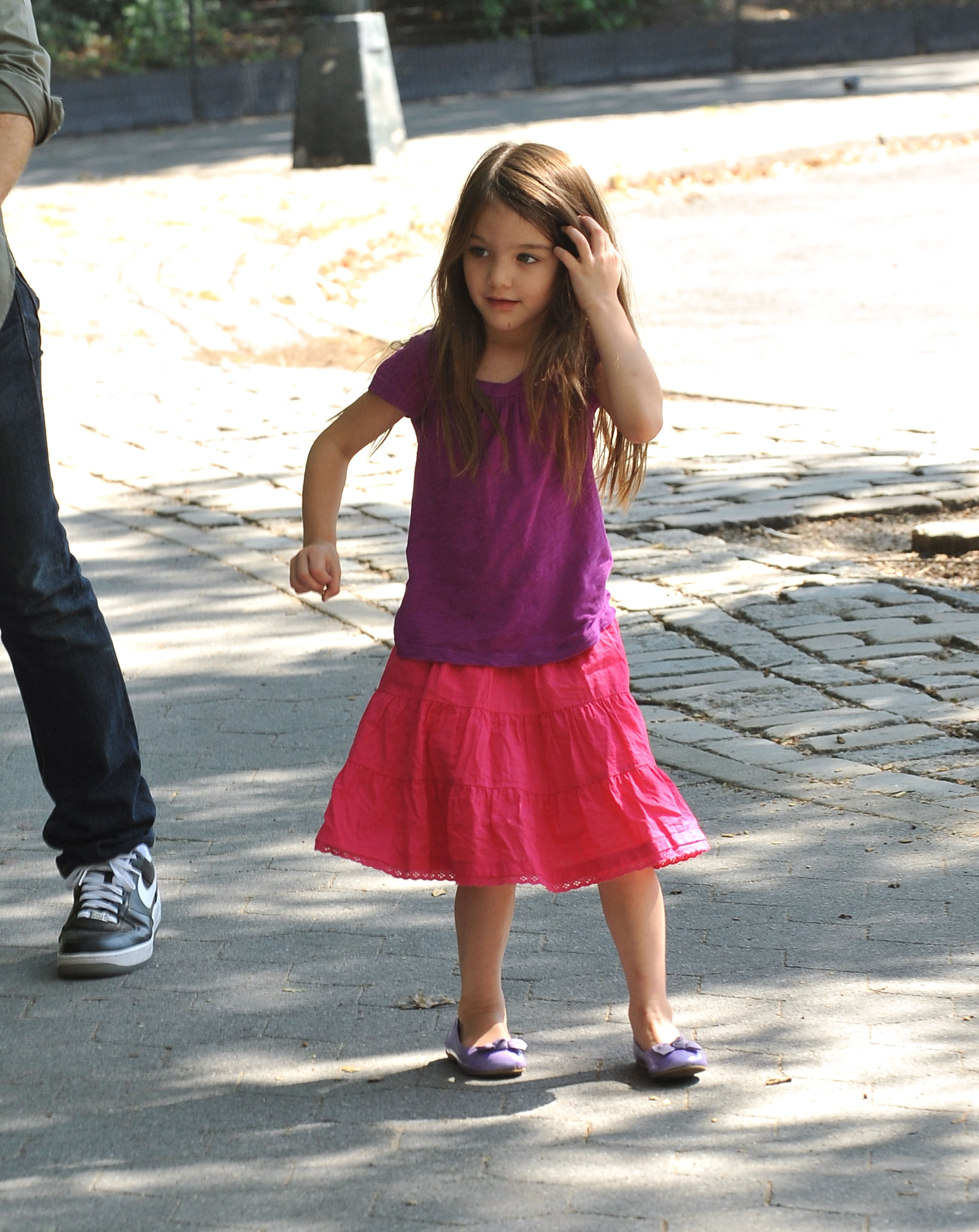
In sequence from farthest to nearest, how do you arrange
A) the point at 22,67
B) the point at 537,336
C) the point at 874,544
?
the point at 874,544, the point at 22,67, the point at 537,336

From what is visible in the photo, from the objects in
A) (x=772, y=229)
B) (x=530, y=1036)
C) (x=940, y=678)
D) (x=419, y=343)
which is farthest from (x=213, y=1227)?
(x=772, y=229)

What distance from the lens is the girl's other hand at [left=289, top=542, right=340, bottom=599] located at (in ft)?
8.96

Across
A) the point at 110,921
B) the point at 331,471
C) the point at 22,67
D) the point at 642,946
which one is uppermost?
the point at 22,67

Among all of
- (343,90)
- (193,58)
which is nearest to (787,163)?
(343,90)

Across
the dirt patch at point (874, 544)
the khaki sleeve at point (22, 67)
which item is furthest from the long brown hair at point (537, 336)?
the dirt patch at point (874, 544)

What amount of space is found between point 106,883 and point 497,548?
110 centimetres

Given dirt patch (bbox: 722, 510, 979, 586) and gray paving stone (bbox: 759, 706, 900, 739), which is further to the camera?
dirt patch (bbox: 722, 510, 979, 586)

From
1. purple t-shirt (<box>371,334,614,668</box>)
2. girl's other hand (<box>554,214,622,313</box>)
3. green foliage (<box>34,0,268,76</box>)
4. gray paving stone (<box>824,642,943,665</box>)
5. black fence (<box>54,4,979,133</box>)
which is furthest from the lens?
green foliage (<box>34,0,268,76</box>)

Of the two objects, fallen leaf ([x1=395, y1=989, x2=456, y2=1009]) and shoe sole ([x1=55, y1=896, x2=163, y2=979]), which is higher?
shoe sole ([x1=55, y1=896, x2=163, y2=979])

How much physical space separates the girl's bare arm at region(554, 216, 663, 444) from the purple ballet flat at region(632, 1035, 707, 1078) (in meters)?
0.98

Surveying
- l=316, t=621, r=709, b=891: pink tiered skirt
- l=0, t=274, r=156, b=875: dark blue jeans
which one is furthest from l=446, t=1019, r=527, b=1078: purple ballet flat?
l=0, t=274, r=156, b=875: dark blue jeans

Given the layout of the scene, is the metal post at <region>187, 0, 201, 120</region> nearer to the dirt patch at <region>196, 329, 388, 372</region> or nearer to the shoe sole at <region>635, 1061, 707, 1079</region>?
the dirt patch at <region>196, 329, 388, 372</region>

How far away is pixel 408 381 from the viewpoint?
2756mm

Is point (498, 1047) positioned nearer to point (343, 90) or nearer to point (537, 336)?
point (537, 336)
